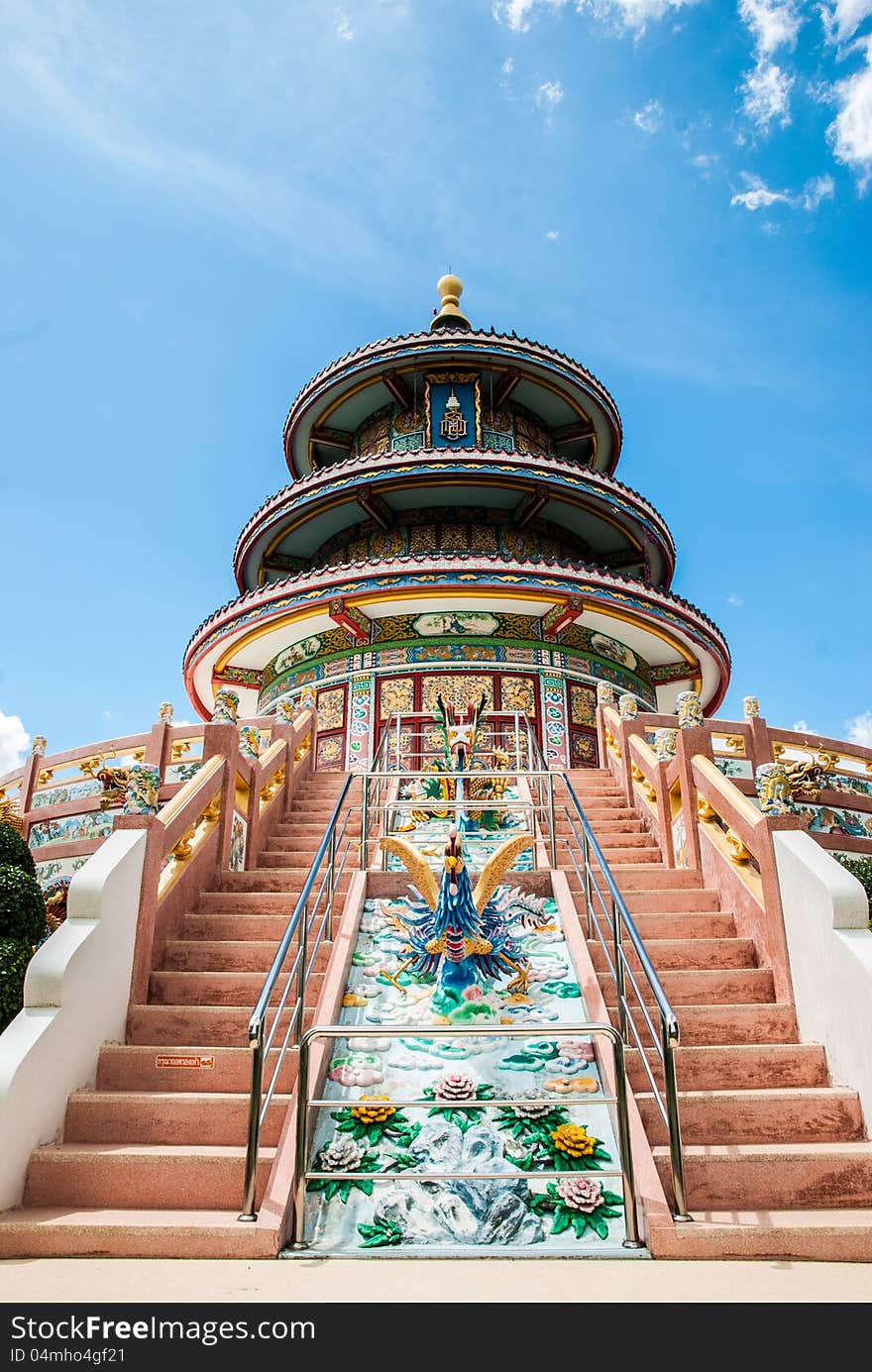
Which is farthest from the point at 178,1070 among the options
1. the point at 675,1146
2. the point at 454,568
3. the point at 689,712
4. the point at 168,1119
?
the point at 454,568

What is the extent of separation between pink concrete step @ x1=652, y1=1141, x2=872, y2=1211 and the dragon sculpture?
6.92 feet

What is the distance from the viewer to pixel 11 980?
266 inches

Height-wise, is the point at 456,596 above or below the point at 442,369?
below

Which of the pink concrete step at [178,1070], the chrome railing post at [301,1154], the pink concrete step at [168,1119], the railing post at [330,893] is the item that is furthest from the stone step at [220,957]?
the chrome railing post at [301,1154]

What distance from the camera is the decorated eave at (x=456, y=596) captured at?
18.3m

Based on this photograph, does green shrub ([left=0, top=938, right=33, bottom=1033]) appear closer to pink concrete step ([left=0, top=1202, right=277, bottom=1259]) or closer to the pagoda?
pink concrete step ([left=0, top=1202, right=277, bottom=1259])

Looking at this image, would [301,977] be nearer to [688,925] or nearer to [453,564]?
[688,925]

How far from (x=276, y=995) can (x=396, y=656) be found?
12225 millimetres

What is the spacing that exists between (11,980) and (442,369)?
19963mm

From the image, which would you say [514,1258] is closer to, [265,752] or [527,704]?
[265,752]

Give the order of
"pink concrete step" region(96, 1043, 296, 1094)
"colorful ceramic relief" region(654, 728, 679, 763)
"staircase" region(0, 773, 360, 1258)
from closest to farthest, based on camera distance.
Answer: "staircase" region(0, 773, 360, 1258), "pink concrete step" region(96, 1043, 296, 1094), "colorful ceramic relief" region(654, 728, 679, 763)

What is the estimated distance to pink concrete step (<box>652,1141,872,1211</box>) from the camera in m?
5.22

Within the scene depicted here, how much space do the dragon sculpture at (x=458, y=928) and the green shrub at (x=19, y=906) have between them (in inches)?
122

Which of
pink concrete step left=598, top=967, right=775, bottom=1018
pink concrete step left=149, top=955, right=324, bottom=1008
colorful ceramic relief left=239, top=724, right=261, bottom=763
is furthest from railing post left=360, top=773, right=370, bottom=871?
pink concrete step left=598, top=967, right=775, bottom=1018
